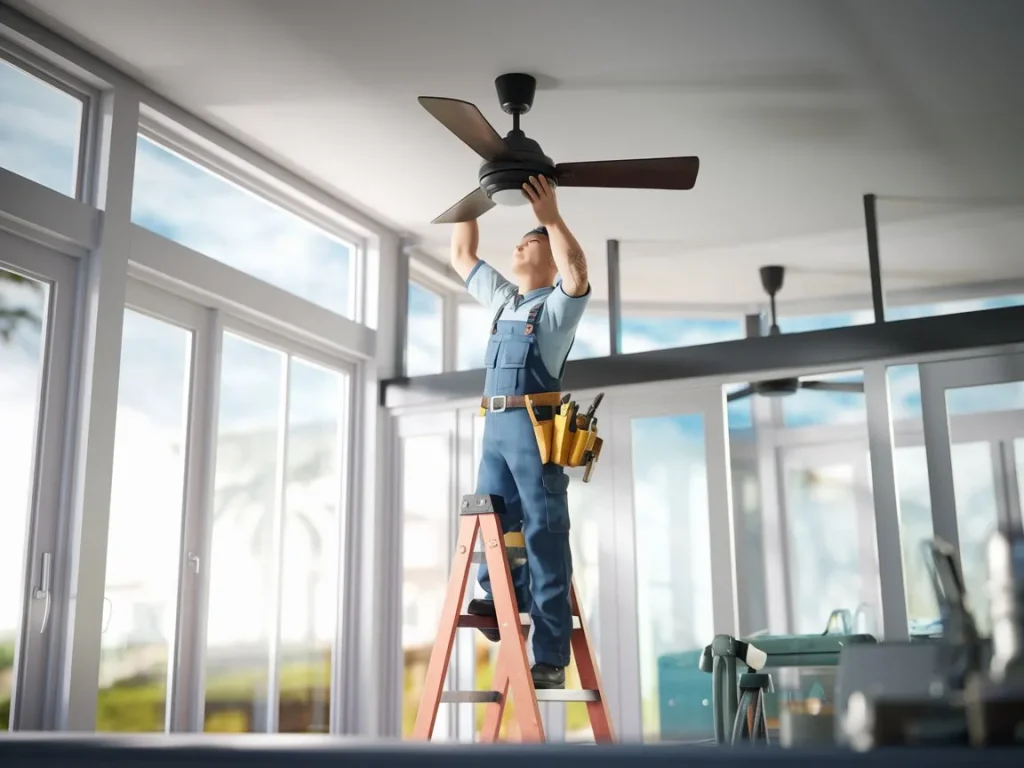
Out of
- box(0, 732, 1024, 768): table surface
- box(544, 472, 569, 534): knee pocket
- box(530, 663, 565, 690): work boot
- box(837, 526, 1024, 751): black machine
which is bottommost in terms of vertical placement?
box(530, 663, 565, 690): work boot

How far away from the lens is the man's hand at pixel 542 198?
2764 millimetres

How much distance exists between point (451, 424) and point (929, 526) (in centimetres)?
213

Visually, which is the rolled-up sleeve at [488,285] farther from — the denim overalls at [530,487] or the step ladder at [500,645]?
the step ladder at [500,645]

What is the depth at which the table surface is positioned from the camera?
768 mm

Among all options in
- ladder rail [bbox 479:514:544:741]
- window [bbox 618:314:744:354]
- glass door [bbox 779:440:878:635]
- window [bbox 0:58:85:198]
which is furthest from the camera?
glass door [bbox 779:440:878:635]

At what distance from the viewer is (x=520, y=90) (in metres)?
3.51

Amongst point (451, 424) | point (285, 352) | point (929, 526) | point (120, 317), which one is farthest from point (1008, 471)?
point (120, 317)

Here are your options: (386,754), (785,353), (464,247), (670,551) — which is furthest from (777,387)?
(386,754)

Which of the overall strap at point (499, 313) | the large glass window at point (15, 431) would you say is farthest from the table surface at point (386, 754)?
the large glass window at point (15, 431)

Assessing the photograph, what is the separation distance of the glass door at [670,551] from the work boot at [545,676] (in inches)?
73.2

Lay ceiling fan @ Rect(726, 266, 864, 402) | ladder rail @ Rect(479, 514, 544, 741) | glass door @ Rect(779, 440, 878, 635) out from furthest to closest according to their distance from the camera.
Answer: glass door @ Rect(779, 440, 878, 635) → ceiling fan @ Rect(726, 266, 864, 402) → ladder rail @ Rect(479, 514, 544, 741)

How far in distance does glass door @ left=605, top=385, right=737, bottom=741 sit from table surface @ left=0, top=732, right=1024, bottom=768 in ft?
11.7

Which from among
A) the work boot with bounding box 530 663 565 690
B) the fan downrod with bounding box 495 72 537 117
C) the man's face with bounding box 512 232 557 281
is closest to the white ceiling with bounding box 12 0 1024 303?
the fan downrod with bounding box 495 72 537 117

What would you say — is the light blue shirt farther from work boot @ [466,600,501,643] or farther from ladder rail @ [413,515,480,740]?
work boot @ [466,600,501,643]
